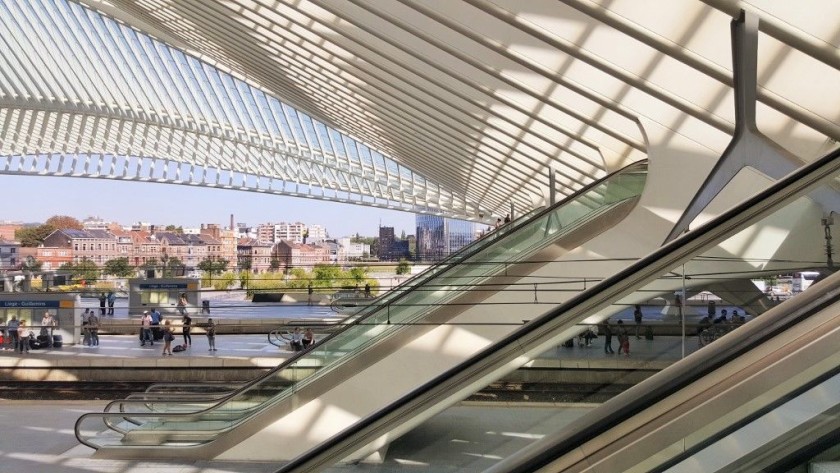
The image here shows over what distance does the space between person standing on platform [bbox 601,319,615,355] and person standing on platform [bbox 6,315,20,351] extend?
19.6 meters

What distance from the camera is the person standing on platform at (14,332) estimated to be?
2066 cm

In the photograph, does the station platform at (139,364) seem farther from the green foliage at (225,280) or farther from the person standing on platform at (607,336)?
the person standing on platform at (607,336)

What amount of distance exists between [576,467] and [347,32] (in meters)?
9.06

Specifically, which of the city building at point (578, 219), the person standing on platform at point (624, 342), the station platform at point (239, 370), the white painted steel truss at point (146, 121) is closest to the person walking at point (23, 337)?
the station platform at point (239, 370)

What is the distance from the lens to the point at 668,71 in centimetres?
739

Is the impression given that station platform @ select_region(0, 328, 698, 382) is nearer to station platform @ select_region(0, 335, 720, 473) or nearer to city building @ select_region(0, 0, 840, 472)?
station platform @ select_region(0, 335, 720, 473)

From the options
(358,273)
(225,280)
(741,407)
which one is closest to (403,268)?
(358,273)

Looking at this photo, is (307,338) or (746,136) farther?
(307,338)

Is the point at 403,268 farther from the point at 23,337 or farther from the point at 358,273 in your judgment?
the point at 23,337

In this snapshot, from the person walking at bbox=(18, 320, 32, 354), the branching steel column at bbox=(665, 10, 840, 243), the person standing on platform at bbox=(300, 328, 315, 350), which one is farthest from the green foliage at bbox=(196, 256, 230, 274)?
the branching steel column at bbox=(665, 10, 840, 243)

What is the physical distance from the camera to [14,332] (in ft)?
69.4

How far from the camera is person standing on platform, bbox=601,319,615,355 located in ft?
10.2

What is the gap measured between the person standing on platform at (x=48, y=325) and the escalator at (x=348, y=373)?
34.0 feet

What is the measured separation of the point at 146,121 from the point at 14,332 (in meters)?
21.0
